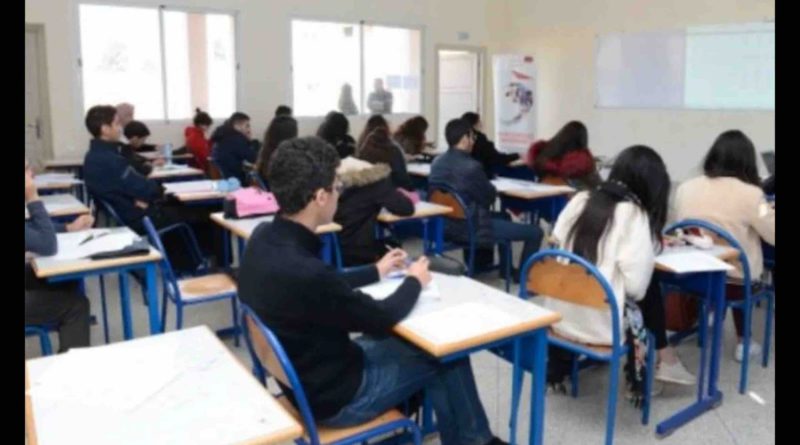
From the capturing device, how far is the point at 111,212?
4.10m

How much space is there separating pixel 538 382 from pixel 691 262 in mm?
993

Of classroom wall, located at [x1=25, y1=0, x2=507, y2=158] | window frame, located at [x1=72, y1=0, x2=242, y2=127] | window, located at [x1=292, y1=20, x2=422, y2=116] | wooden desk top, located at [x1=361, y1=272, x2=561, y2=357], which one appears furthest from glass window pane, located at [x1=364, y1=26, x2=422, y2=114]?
wooden desk top, located at [x1=361, y1=272, x2=561, y2=357]

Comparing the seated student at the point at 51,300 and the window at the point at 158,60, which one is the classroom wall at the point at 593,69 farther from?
the seated student at the point at 51,300

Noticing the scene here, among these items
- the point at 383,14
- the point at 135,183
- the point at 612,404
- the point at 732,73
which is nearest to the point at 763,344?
the point at 612,404

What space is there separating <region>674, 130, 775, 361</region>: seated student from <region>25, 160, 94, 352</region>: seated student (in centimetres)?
285

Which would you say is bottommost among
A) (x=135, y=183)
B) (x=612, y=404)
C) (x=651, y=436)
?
(x=651, y=436)

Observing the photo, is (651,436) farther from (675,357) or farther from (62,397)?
(62,397)

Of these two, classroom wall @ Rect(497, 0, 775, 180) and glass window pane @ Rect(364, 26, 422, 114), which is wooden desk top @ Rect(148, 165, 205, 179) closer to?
glass window pane @ Rect(364, 26, 422, 114)

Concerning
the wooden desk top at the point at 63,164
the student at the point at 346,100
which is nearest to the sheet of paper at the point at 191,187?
the wooden desk top at the point at 63,164

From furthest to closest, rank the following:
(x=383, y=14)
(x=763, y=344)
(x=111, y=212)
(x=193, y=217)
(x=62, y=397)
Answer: (x=383, y=14) < (x=193, y=217) < (x=111, y=212) < (x=763, y=344) < (x=62, y=397)

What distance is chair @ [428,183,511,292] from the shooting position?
13.7ft

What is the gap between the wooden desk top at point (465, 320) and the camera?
70.9 inches

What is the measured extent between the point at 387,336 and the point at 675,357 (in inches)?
63.4

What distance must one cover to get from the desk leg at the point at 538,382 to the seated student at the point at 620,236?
0.44m
